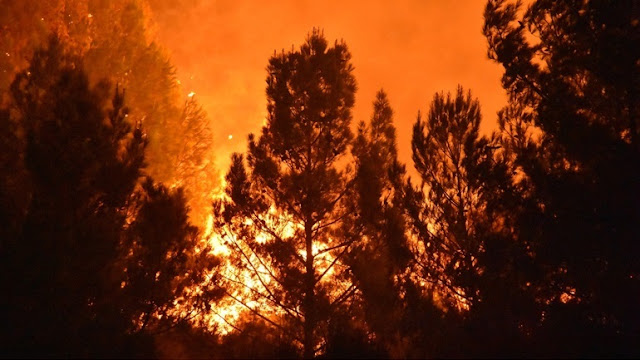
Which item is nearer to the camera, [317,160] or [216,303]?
[216,303]

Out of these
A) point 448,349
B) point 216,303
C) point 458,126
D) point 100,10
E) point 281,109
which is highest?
point 100,10

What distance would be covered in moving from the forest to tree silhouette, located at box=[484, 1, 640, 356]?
24 mm

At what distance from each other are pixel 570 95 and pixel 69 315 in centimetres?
675

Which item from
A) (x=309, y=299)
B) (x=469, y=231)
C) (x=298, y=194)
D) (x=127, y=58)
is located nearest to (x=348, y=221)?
(x=298, y=194)

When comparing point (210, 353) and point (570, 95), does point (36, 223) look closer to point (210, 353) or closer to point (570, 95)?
point (210, 353)


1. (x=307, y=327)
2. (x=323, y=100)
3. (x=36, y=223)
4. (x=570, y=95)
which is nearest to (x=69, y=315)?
(x=36, y=223)

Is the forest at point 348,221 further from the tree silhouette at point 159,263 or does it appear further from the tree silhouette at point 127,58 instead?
the tree silhouette at point 127,58

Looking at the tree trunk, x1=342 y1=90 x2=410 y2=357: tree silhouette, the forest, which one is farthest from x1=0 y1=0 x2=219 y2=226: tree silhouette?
x1=342 y1=90 x2=410 y2=357: tree silhouette

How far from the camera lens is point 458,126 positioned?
26.2ft

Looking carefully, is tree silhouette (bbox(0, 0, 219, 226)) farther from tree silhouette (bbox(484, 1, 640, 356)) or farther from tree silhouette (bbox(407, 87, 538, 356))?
tree silhouette (bbox(484, 1, 640, 356))

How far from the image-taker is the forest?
5641 mm

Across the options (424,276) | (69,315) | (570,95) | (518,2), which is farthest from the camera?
(424,276)

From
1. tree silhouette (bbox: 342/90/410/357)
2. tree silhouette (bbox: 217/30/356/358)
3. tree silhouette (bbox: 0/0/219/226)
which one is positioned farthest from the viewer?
tree silhouette (bbox: 0/0/219/226)

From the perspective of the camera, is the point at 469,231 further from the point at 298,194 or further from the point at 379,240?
the point at 298,194
